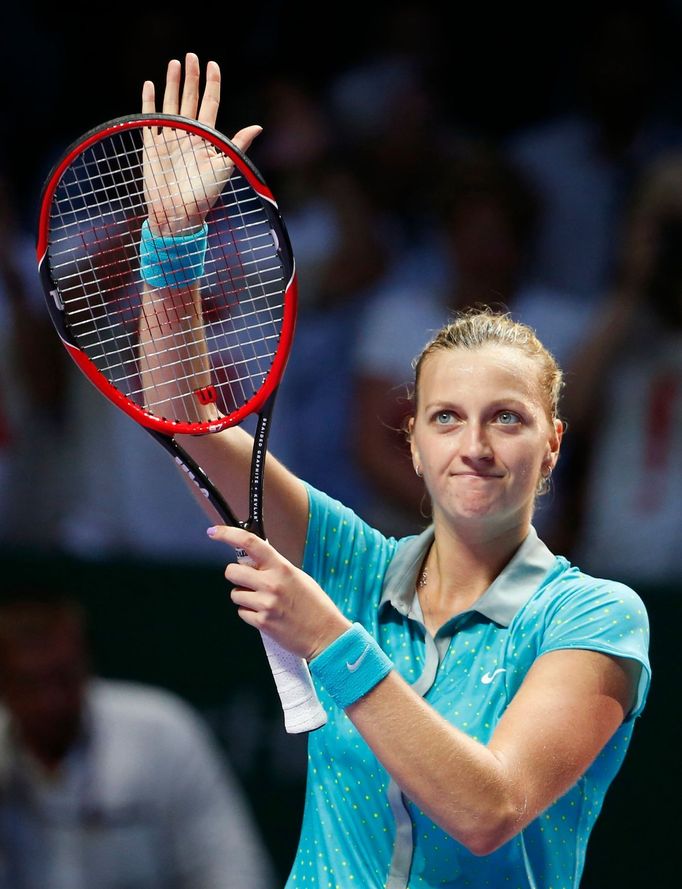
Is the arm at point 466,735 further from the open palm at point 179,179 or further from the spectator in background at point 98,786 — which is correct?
the spectator in background at point 98,786

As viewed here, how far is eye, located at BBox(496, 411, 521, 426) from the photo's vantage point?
2.19 metres

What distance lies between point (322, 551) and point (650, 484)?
2617 mm

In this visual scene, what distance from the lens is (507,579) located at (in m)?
2.22

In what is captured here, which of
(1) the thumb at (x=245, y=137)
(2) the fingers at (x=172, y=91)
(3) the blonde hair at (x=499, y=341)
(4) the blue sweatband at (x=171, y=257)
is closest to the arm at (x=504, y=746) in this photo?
(3) the blonde hair at (x=499, y=341)

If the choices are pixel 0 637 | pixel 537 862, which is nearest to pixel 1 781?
pixel 0 637

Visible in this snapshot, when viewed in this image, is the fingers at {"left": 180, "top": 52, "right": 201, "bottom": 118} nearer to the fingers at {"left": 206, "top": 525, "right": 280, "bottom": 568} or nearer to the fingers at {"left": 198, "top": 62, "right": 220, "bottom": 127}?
the fingers at {"left": 198, "top": 62, "right": 220, "bottom": 127}

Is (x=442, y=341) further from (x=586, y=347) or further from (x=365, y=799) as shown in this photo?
(x=586, y=347)

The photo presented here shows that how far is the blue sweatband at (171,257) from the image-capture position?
234 cm

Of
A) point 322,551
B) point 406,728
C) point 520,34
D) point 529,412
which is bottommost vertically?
point 406,728

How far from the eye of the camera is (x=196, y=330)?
2.39 metres

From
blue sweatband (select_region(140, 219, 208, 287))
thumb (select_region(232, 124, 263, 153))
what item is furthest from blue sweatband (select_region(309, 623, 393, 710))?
thumb (select_region(232, 124, 263, 153))

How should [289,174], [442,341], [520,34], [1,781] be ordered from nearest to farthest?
1. [442,341]
2. [1,781]
3. [289,174]
4. [520,34]

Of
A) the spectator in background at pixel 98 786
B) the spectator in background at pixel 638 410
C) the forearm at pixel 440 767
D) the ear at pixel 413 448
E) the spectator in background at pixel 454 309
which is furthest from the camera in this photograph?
the spectator in background at pixel 454 309

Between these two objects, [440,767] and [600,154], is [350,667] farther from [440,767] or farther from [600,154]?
[600,154]
